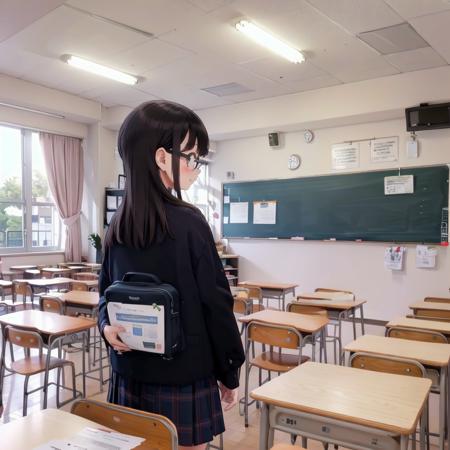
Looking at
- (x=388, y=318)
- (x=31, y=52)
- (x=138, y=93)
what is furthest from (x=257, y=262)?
(x=31, y=52)

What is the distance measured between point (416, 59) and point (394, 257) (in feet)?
8.08

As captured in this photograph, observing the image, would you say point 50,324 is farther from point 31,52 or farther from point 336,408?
point 31,52

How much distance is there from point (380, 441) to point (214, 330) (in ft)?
2.08

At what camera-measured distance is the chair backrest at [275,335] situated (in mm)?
2580

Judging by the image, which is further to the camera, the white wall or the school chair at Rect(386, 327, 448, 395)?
the white wall

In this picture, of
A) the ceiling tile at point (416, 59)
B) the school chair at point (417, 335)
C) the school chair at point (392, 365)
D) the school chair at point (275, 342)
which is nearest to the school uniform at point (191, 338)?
the school chair at point (392, 365)

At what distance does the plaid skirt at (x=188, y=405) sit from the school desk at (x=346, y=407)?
0.32 meters

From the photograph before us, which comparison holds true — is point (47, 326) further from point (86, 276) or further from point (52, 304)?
point (86, 276)

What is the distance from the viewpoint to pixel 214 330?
1.13 m

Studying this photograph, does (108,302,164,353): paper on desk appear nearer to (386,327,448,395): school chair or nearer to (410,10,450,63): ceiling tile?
(386,327,448,395): school chair

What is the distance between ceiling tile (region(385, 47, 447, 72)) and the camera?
185 inches

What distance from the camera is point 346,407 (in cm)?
136

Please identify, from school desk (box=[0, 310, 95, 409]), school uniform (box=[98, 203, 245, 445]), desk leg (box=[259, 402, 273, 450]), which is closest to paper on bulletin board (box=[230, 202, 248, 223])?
school desk (box=[0, 310, 95, 409])

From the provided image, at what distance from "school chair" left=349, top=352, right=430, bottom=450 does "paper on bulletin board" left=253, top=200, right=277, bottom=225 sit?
504cm
